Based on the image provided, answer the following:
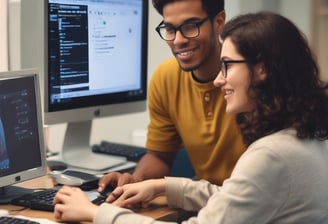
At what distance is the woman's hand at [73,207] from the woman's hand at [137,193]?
133mm

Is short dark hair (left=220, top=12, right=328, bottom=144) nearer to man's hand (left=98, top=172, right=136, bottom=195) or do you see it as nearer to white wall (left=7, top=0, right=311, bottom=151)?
man's hand (left=98, top=172, right=136, bottom=195)

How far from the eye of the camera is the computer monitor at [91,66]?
213 centimetres

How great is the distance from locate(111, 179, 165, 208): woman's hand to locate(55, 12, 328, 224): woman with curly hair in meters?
0.18

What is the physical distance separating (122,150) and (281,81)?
1224 mm

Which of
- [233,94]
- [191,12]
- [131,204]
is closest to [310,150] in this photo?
[233,94]

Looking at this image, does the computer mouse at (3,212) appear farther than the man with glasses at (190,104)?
No

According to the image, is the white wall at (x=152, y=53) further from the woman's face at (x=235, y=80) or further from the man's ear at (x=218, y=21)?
the woman's face at (x=235, y=80)

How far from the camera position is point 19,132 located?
182 cm

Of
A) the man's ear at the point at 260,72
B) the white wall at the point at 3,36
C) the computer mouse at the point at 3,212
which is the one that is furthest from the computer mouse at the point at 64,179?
the man's ear at the point at 260,72

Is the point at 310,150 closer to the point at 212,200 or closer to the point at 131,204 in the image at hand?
the point at 212,200

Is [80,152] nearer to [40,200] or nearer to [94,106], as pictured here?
[94,106]

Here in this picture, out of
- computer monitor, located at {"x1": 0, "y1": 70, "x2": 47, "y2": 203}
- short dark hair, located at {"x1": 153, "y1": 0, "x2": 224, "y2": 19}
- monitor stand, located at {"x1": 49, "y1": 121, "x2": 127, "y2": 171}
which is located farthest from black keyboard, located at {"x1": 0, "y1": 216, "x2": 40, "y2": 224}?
short dark hair, located at {"x1": 153, "y1": 0, "x2": 224, "y2": 19}

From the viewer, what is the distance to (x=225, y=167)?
6.89 feet

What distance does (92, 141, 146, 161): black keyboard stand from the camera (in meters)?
2.49
